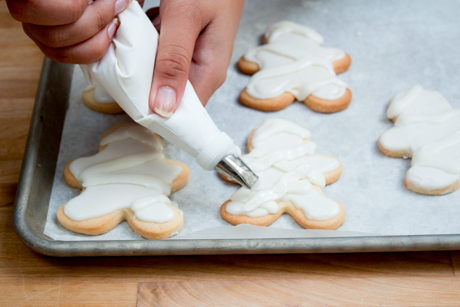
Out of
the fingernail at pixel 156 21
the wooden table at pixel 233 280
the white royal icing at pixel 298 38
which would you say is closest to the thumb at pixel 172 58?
the fingernail at pixel 156 21

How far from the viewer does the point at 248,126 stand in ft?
4.25

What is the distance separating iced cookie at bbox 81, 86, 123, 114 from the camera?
1312mm

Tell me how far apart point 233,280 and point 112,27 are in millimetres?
542

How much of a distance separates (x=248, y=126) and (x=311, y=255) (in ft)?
1.35

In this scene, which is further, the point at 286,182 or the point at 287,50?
the point at 287,50

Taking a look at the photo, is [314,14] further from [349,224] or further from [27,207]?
[27,207]

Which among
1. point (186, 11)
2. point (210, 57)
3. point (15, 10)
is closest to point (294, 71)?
point (210, 57)

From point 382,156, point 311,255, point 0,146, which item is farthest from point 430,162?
point 0,146

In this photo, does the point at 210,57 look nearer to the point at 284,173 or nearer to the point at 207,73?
the point at 207,73

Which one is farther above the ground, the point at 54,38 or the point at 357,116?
the point at 54,38

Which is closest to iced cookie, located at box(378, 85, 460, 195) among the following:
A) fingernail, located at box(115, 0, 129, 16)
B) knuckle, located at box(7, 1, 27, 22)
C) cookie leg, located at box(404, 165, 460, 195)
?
cookie leg, located at box(404, 165, 460, 195)

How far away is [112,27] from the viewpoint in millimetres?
913

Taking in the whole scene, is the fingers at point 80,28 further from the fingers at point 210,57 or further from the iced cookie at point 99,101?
the iced cookie at point 99,101

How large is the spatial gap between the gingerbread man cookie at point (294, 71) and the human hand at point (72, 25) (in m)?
0.51
